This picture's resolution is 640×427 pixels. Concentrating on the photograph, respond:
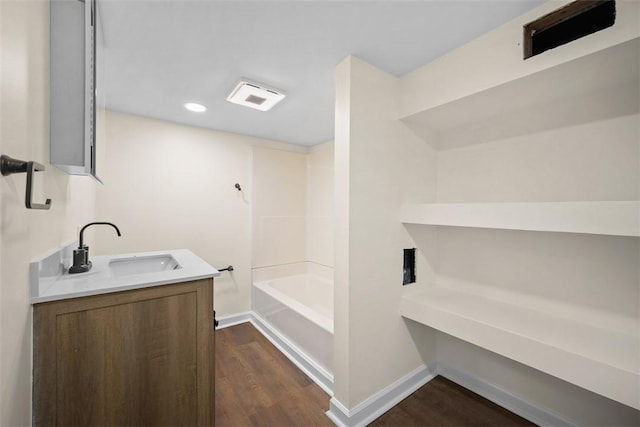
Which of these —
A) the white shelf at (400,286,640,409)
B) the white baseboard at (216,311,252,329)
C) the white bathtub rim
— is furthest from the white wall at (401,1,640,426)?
the white baseboard at (216,311,252,329)

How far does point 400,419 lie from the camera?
5.24 ft

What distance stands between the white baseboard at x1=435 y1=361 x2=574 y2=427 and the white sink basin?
7.34 feet

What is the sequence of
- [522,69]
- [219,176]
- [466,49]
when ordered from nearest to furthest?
[522,69] < [466,49] < [219,176]

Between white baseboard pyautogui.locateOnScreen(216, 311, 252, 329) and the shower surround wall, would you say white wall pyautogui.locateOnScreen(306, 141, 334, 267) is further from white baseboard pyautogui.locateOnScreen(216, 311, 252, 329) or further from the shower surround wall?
white baseboard pyautogui.locateOnScreen(216, 311, 252, 329)

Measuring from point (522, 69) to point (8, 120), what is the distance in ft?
6.40

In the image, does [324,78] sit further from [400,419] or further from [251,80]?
[400,419]

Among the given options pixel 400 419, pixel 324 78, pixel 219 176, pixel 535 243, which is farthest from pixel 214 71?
pixel 400 419

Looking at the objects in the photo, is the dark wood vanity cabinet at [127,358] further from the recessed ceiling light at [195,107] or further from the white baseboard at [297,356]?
the recessed ceiling light at [195,107]

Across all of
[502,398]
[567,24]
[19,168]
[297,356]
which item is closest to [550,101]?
[567,24]

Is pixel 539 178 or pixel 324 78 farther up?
pixel 324 78

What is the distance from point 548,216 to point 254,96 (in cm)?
202

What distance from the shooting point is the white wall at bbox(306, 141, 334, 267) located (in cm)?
315

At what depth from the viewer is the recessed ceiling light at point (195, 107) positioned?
7.13 ft

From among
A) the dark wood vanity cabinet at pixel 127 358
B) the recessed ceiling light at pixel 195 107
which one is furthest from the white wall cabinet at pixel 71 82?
the recessed ceiling light at pixel 195 107
